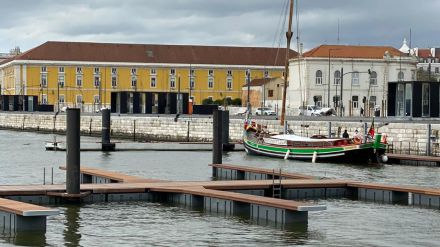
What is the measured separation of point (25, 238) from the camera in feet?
85.3

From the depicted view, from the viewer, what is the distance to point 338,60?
130125mm

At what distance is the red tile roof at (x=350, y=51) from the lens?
131 metres

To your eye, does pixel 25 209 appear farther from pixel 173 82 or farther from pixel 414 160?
pixel 173 82

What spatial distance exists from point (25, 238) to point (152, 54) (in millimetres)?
137870

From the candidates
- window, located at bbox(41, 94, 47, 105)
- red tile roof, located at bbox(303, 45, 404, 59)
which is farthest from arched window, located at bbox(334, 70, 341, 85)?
window, located at bbox(41, 94, 47, 105)

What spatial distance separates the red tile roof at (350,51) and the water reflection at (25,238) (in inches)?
4141

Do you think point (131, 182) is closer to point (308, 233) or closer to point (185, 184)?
point (185, 184)

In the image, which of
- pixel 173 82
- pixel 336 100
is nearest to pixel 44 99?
pixel 173 82

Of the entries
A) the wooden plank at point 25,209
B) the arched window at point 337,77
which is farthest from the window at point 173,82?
the wooden plank at point 25,209

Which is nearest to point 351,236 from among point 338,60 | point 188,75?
point 338,60

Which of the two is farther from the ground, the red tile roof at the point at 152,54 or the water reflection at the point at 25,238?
the red tile roof at the point at 152,54

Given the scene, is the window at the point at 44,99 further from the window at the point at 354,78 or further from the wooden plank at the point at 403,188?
the wooden plank at the point at 403,188

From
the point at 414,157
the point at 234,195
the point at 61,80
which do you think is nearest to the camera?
the point at 234,195

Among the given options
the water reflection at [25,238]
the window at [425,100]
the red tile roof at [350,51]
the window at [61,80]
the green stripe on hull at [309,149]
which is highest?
the red tile roof at [350,51]
